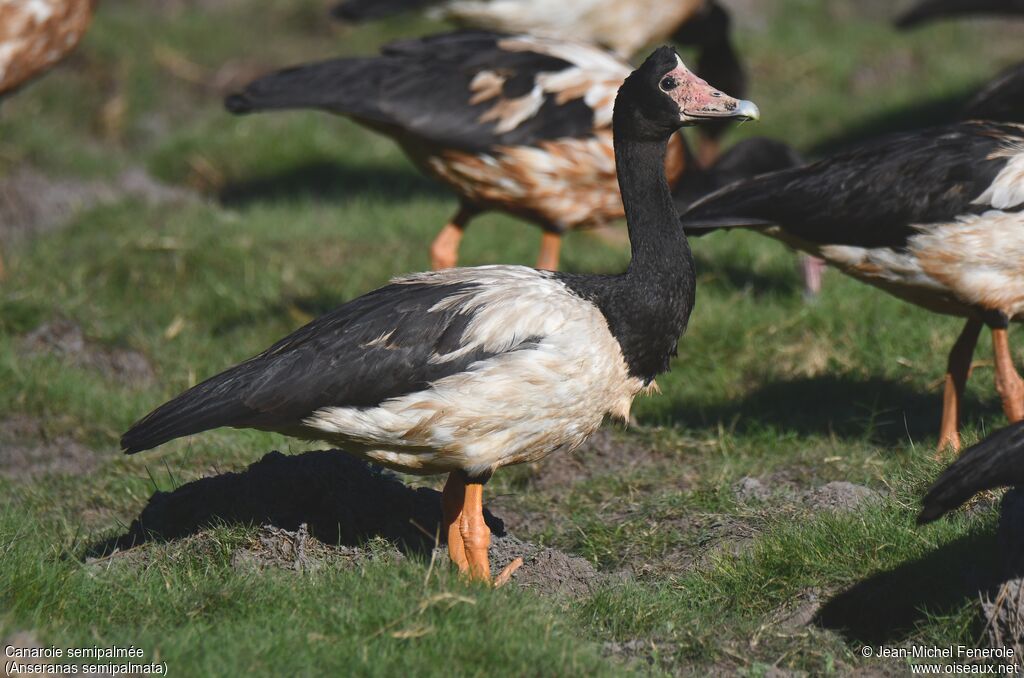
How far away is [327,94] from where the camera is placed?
844 centimetres

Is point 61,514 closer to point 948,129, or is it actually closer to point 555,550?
point 555,550

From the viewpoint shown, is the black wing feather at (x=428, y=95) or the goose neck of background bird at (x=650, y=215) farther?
the black wing feather at (x=428, y=95)

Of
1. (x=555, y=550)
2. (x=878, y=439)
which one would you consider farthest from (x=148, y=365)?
(x=878, y=439)

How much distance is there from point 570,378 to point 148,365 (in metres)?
3.87

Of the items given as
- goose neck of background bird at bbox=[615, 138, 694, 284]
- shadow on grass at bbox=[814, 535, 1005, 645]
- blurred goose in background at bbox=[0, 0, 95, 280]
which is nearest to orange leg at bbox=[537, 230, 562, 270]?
goose neck of background bird at bbox=[615, 138, 694, 284]

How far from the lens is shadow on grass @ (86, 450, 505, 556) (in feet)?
18.4

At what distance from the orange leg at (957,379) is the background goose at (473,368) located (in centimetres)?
184

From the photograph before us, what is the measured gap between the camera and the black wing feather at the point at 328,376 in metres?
5.21

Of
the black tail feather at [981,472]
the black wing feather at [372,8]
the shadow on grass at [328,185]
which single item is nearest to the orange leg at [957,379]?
the black tail feather at [981,472]

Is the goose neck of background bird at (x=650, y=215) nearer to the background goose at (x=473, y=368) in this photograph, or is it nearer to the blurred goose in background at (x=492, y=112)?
the background goose at (x=473, y=368)

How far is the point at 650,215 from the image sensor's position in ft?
18.7

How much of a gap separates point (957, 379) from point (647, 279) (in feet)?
7.01

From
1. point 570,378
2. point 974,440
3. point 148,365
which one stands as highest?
point 570,378

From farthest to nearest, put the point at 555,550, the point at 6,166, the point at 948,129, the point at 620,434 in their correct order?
the point at 6,166, the point at 620,434, the point at 948,129, the point at 555,550
